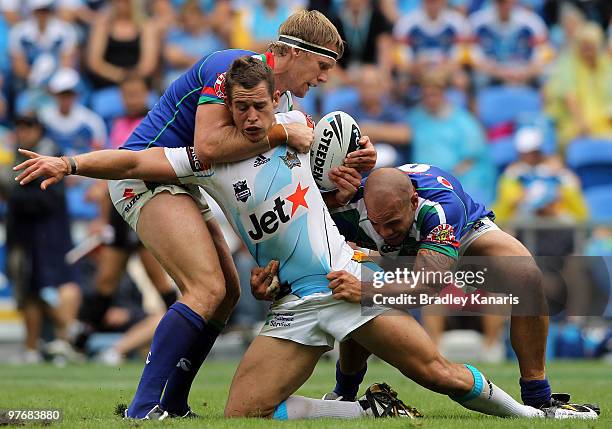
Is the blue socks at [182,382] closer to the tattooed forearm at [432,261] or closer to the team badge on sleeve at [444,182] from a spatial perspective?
the tattooed forearm at [432,261]

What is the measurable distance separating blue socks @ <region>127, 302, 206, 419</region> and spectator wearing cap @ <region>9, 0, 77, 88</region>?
1017cm

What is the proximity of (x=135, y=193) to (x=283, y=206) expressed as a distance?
923 millimetres

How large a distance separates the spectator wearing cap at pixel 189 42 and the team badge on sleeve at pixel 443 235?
413 inches

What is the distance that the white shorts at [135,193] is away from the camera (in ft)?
23.4

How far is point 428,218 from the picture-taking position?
6828 millimetres

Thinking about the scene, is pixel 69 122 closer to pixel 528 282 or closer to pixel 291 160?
pixel 291 160

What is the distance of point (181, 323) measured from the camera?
22.2 feet

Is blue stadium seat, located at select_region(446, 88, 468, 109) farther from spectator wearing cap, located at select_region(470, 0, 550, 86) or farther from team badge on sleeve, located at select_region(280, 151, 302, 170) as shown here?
team badge on sleeve, located at select_region(280, 151, 302, 170)

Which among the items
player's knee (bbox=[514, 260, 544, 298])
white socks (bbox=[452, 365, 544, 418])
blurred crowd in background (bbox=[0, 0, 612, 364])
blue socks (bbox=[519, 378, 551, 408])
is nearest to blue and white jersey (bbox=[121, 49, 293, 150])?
player's knee (bbox=[514, 260, 544, 298])

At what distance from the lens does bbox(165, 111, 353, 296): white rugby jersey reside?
22.5ft

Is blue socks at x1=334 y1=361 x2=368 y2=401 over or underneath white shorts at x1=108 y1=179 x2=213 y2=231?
underneath

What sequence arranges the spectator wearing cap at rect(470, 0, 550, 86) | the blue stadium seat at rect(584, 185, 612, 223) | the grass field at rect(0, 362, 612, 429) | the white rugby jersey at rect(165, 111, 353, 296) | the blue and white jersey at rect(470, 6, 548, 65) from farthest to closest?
the blue and white jersey at rect(470, 6, 548, 65), the spectator wearing cap at rect(470, 0, 550, 86), the blue stadium seat at rect(584, 185, 612, 223), the white rugby jersey at rect(165, 111, 353, 296), the grass field at rect(0, 362, 612, 429)

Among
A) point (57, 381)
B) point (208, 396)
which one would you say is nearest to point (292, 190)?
point (208, 396)

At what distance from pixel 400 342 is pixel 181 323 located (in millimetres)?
1211
